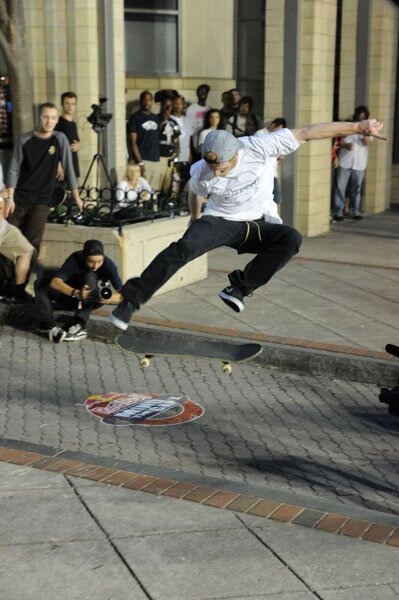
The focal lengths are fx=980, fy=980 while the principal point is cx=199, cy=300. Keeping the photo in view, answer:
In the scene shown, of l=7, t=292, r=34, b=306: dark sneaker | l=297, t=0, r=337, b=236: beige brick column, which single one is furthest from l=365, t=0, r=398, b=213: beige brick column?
l=7, t=292, r=34, b=306: dark sneaker

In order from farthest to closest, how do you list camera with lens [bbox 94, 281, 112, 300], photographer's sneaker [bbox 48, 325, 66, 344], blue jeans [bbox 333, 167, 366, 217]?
blue jeans [bbox 333, 167, 366, 217] → photographer's sneaker [bbox 48, 325, 66, 344] → camera with lens [bbox 94, 281, 112, 300]

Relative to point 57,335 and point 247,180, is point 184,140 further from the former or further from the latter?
point 247,180

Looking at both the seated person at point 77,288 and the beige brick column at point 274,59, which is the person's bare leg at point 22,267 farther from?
the beige brick column at point 274,59

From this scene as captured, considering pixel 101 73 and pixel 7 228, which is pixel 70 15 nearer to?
pixel 101 73

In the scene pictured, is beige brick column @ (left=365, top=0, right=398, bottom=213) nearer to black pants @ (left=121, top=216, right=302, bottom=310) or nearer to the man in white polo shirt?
the man in white polo shirt

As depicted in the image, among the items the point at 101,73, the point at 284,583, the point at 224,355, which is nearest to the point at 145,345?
the point at 224,355

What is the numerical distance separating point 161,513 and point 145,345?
1.85 m

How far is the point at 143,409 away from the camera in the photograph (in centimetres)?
838

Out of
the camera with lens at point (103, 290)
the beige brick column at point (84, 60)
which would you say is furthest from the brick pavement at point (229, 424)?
the beige brick column at point (84, 60)

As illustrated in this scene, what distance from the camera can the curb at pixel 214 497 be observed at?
5.66 meters

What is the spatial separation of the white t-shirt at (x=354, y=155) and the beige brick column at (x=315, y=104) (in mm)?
895

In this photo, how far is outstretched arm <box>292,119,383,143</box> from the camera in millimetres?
6488

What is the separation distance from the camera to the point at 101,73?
567 inches

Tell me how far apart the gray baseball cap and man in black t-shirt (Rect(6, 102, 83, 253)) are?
4.91 m
